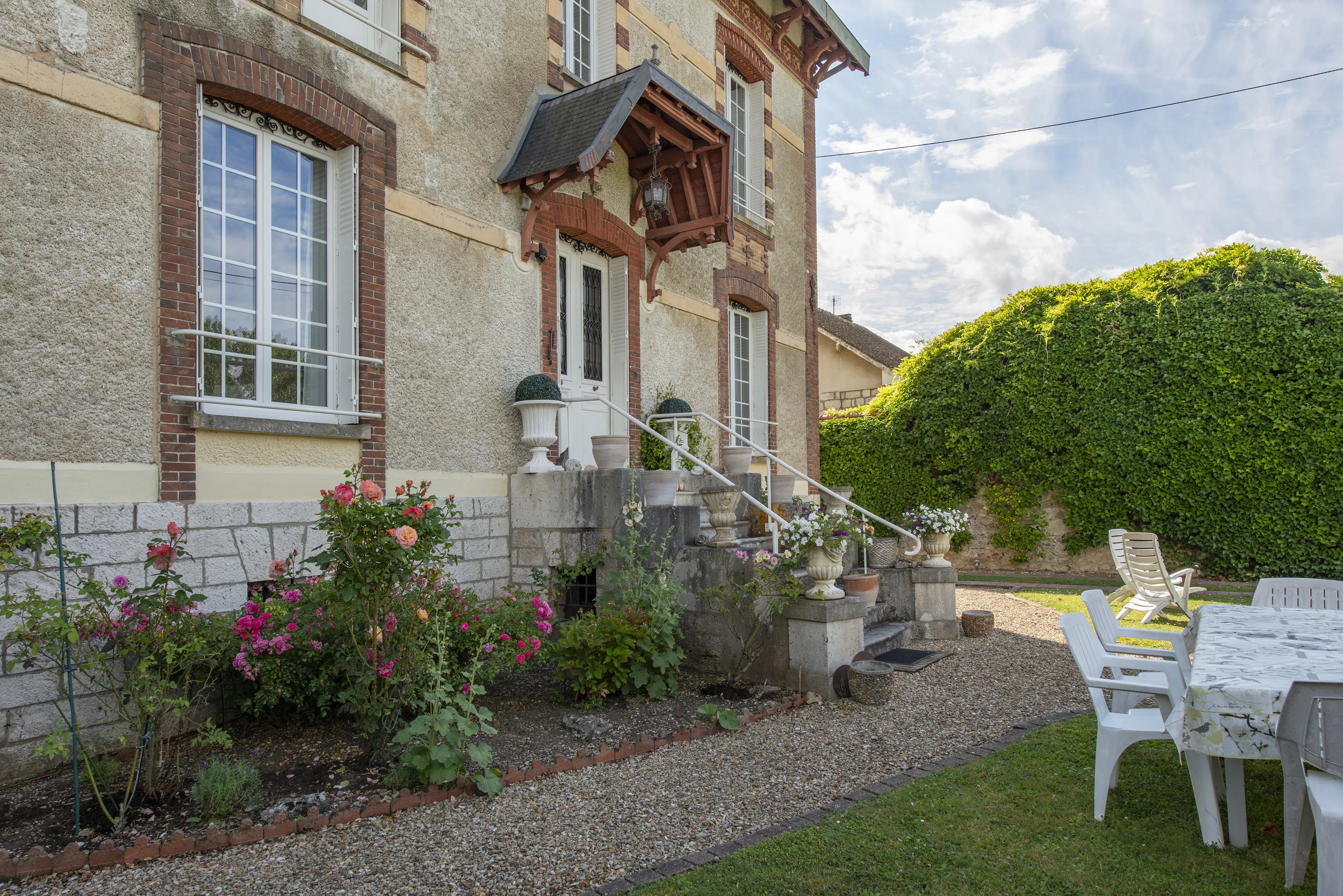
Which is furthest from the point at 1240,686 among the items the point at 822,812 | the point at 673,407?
the point at 673,407

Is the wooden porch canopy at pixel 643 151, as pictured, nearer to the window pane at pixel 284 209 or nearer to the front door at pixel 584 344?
the front door at pixel 584 344

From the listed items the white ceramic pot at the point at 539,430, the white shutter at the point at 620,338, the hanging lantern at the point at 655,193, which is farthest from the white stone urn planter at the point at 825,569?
the hanging lantern at the point at 655,193

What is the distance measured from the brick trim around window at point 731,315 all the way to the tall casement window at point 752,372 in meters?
0.05

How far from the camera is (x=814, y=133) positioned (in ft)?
37.6

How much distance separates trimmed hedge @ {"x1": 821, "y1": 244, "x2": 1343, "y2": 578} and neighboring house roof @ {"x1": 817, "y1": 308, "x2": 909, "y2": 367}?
6231mm

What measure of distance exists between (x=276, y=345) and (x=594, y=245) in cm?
353

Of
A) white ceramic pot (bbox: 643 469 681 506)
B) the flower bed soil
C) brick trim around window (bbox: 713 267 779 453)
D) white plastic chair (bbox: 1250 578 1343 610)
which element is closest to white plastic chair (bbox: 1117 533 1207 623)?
white plastic chair (bbox: 1250 578 1343 610)

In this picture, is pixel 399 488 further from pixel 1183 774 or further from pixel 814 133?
pixel 814 133

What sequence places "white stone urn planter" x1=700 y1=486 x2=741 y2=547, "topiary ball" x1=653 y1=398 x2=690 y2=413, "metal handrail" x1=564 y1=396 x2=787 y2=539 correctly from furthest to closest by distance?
"topiary ball" x1=653 y1=398 x2=690 y2=413
"white stone urn planter" x1=700 y1=486 x2=741 y2=547
"metal handrail" x1=564 y1=396 x2=787 y2=539

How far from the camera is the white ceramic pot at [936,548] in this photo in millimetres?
7320

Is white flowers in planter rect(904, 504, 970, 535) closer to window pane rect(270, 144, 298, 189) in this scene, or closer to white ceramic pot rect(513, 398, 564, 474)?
white ceramic pot rect(513, 398, 564, 474)

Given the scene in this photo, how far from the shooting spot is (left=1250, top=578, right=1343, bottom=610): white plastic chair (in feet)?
15.4

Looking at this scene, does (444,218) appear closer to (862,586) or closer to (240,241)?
(240,241)

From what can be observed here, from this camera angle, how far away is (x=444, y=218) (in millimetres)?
6086
